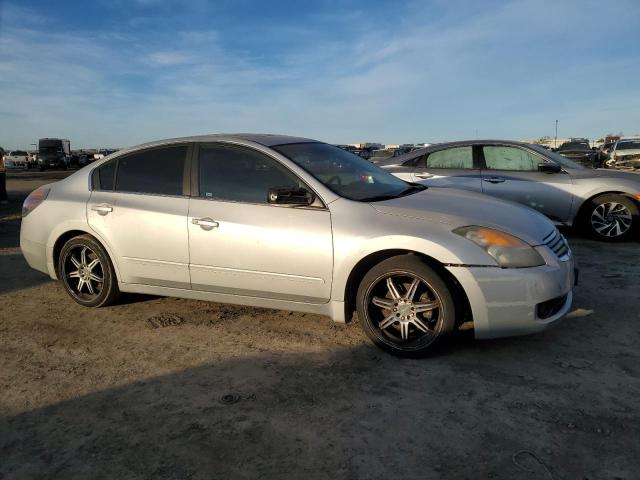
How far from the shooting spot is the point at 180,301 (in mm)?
4973

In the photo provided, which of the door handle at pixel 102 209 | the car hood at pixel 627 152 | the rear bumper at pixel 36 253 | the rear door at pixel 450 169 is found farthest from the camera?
the car hood at pixel 627 152

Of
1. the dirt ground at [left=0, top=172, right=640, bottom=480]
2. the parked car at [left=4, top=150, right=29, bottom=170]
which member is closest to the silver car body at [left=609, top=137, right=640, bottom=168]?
the dirt ground at [left=0, top=172, right=640, bottom=480]

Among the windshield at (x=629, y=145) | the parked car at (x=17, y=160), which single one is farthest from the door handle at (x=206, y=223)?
the parked car at (x=17, y=160)

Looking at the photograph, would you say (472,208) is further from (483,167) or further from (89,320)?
(483,167)

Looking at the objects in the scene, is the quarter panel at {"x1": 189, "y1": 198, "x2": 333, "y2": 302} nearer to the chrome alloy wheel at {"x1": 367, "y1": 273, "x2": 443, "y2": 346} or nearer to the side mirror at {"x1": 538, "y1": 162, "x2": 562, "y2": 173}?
the chrome alloy wheel at {"x1": 367, "y1": 273, "x2": 443, "y2": 346}

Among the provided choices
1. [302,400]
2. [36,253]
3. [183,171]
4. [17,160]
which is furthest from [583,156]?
[17,160]

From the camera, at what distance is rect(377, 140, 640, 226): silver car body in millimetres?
7164

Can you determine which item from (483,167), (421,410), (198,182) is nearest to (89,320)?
(198,182)

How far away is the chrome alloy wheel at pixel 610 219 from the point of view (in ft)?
23.5

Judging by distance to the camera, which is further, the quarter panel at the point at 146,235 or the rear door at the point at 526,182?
the rear door at the point at 526,182

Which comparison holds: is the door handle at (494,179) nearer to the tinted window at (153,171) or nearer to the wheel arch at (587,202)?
the wheel arch at (587,202)

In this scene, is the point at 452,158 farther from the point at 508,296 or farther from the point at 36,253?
the point at 36,253

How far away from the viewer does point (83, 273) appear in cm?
472

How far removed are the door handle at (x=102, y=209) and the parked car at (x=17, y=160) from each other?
5013 centimetres
